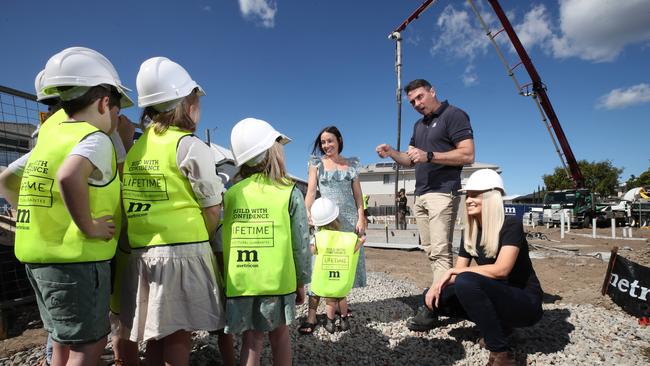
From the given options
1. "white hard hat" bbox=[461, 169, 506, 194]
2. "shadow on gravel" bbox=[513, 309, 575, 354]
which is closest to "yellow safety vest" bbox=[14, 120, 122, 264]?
"white hard hat" bbox=[461, 169, 506, 194]

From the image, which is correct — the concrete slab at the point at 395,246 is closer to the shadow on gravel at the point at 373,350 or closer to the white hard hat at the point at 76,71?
the shadow on gravel at the point at 373,350

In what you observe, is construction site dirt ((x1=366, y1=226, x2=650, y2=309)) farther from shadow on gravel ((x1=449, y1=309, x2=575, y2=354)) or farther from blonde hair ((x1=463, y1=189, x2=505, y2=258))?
blonde hair ((x1=463, y1=189, x2=505, y2=258))

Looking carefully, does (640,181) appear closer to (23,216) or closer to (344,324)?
(344,324)

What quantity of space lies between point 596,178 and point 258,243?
53492 millimetres

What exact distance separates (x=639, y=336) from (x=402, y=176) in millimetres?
37505

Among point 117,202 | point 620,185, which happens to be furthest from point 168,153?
point 620,185

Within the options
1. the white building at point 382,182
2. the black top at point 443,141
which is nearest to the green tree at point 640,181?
the white building at point 382,182

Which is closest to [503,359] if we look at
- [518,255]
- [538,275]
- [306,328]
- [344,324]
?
[518,255]

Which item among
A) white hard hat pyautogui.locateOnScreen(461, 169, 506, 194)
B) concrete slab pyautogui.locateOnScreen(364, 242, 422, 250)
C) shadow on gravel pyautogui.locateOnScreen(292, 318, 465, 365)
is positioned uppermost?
white hard hat pyautogui.locateOnScreen(461, 169, 506, 194)

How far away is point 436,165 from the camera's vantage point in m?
3.54

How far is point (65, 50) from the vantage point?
1870mm

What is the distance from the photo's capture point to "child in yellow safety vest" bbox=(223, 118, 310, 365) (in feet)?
6.54

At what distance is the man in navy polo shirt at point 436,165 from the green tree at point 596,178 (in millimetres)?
46757

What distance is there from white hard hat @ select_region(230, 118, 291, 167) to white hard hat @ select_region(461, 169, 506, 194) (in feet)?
5.32
